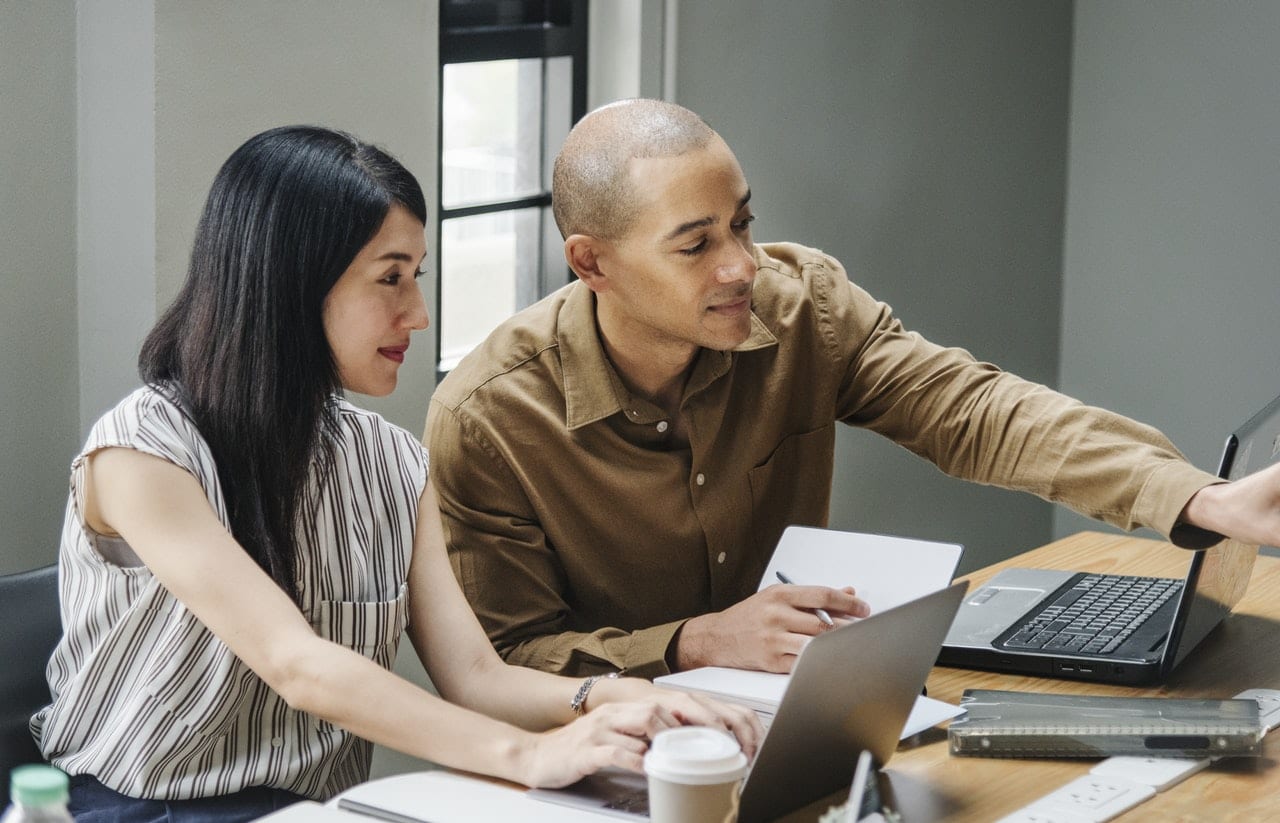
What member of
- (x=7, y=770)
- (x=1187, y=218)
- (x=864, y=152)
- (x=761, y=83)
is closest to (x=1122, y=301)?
(x=1187, y=218)

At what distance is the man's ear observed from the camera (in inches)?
→ 73.4

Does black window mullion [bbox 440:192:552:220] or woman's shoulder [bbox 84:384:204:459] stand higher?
black window mullion [bbox 440:192:552:220]

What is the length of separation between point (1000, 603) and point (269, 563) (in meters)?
0.89

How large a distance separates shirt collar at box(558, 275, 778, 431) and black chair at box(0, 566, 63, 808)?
64 centimetres

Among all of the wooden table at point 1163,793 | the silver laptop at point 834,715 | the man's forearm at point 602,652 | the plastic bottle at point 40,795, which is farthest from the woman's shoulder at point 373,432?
the plastic bottle at point 40,795

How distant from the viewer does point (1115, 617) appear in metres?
1.77

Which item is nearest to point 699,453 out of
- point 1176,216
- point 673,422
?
point 673,422

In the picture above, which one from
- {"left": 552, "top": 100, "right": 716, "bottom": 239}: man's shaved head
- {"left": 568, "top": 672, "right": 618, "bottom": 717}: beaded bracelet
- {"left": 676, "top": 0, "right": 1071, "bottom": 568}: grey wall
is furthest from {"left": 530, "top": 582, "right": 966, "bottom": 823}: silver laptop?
{"left": 676, "top": 0, "right": 1071, "bottom": 568}: grey wall

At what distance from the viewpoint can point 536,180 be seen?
9.57 feet

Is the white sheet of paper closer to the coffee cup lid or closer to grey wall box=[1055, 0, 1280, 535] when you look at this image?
the coffee cup lid

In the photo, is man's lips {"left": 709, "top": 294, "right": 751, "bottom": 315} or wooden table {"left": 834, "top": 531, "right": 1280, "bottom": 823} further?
man's lips {"left": 709, "top": 294, "right": 751, "bottom": 315}

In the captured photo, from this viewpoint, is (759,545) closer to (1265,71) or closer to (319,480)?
(319,480)

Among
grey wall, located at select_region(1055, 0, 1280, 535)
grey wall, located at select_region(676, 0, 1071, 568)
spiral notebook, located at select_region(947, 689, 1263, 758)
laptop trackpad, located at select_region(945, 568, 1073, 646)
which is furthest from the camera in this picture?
grey wall, located at select_region(1055, 0, 1280, 535)

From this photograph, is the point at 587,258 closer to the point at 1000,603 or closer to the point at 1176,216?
the point at 1000,603
